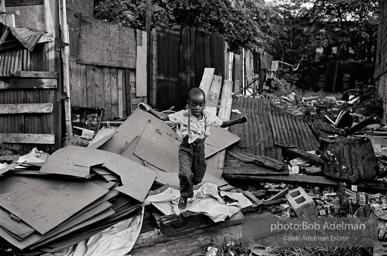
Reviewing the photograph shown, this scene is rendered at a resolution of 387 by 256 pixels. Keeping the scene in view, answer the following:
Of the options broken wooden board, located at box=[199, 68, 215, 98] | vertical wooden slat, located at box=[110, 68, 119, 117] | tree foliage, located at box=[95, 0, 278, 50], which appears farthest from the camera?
tree foliage, located at box=[95, 0, 278, 50]

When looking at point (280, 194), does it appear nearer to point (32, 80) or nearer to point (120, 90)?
point (120, 90)

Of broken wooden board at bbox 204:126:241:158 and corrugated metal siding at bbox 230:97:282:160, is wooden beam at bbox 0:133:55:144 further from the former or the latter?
corrugated metal siding at bbox 230:97:282:160

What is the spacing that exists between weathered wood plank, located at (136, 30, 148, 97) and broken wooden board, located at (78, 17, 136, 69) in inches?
4.5

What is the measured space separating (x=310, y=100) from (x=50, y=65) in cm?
1391

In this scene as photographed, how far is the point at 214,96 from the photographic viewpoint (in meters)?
8.30

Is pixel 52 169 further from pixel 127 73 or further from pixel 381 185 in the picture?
pixel 381 185

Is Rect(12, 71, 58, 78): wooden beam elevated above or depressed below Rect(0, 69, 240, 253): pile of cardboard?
above

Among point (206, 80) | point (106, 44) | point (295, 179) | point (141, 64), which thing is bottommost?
point (295, 179)

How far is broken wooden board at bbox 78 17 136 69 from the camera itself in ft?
22.1

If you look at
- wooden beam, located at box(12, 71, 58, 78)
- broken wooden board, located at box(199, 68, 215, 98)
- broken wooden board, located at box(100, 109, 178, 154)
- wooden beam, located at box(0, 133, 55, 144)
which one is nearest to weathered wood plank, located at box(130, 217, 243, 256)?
→ broken wooden board, located at box(100, 109, 178, 154)

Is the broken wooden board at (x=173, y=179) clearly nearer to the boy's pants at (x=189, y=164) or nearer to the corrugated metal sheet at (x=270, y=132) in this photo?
the boy's pants at (x=189, y=164)

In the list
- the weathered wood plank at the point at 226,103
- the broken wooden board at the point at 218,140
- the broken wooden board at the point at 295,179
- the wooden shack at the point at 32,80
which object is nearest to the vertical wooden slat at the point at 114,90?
the wooden shack at the point at 32,80

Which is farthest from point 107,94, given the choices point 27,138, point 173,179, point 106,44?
point 173,179

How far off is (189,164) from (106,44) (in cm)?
370
